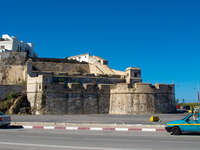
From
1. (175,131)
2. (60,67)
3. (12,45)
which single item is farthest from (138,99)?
(12,45)

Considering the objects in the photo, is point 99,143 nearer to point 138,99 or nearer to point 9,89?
point 138,99

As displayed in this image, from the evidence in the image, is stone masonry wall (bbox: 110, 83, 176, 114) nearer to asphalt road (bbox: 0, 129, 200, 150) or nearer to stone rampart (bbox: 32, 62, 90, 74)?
stone rampart (bbox: 32, 62, 90, 74)

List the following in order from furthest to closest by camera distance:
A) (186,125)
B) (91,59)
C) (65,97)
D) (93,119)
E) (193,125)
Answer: (91,59), (65,97), (93,119), (186,125), (193,125)

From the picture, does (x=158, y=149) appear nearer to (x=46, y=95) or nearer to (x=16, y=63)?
(x=46, y=95)

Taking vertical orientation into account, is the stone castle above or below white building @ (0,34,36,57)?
below

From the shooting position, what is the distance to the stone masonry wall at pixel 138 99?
32062 mm

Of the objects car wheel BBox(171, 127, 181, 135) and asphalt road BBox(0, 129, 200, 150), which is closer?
asphalt road BBox(0, 129, 200, 150)

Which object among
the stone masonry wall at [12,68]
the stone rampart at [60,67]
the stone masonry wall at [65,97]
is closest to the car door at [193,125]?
the stone masonry wall at [65,97]

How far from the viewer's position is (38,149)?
8.01 meters

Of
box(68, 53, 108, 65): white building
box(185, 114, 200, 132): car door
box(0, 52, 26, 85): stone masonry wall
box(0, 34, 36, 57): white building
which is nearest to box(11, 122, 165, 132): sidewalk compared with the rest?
box(185, 114, 200, 132): car door

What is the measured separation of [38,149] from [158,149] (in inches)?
163

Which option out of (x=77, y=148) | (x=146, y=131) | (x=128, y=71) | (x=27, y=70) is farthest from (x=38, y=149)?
(x=128, y=71)

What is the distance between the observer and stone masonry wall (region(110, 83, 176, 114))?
32062 mm

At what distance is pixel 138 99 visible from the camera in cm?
3228
